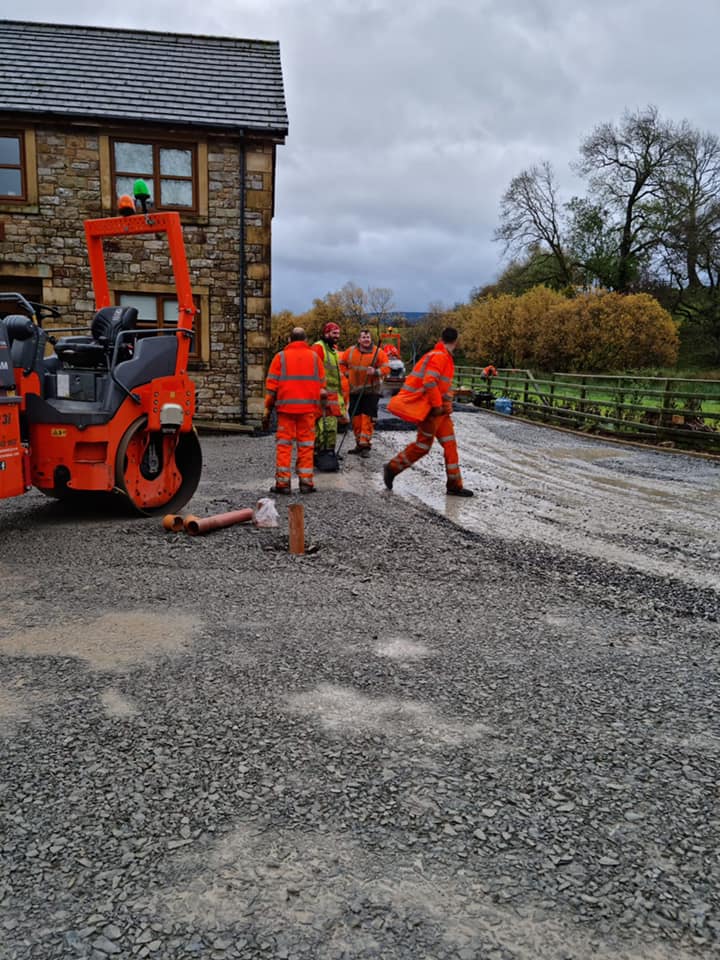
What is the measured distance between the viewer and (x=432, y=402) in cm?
830

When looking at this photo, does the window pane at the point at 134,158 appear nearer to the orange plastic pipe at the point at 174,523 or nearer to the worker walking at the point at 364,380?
the worker walking at the point at 364,380

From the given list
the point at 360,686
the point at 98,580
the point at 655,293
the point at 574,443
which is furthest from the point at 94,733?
the point at 655,293

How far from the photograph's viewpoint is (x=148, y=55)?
52.0 feet

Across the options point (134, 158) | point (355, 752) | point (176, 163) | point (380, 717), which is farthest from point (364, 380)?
point (355, 752)

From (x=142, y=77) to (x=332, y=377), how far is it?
9.18 meters

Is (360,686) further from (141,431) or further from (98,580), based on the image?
(141,431)

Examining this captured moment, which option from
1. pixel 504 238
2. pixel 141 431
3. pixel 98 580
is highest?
pixel 504 238

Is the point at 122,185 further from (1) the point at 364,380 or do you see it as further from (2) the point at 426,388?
(2) the point at 426,388

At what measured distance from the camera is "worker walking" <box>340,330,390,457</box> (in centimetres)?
1135

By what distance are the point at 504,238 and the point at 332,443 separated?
37.3 metres

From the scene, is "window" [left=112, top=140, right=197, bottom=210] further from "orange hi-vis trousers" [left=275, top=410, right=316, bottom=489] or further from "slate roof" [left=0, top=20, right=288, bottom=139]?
"orange hi-vis trousers" [left=275, top=410, right=316, bottom=489]

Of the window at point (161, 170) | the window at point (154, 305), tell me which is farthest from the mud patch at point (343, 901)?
the window at point (161, 170)

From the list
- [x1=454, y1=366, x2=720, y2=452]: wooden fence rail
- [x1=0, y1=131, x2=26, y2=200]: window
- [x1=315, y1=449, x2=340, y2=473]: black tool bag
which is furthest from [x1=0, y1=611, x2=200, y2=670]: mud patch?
[x1=0, y1=131, x2=26, y2=200]: window

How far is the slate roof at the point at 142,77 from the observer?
14258 mm
